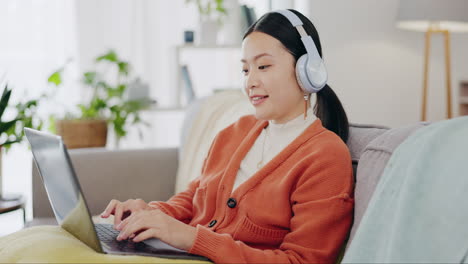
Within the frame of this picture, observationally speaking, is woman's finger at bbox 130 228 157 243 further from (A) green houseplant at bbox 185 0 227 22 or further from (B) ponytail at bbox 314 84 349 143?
(A) green houseplant at bbox 185 0 227 22

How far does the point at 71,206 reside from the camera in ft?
3.17

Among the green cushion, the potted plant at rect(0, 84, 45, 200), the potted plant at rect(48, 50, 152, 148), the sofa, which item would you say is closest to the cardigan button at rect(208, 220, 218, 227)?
the green cushion

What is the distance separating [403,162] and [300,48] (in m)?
0.41

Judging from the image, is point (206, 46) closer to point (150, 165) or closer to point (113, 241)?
point (150, 165)

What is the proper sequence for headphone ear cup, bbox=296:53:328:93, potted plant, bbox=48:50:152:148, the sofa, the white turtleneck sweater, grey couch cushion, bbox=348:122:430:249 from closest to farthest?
grey couch cushion, bbox=348:122:430:249
headphone ear cup, bbox=296:53:328:93
the white turtleneck sweater
the sofa
potted plant, bbox=48:50:152:148

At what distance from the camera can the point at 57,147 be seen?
0.89 metres

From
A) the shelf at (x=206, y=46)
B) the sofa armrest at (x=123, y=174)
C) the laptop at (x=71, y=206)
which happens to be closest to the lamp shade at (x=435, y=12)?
the shelf at (x=206, y=46)

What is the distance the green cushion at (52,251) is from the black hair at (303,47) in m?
0.53

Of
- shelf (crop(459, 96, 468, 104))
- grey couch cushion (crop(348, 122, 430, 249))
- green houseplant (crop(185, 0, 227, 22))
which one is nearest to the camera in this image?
grey couch cushion (crop(348, 122, 430, 249))

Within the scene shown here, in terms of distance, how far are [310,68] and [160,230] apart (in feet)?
1.50

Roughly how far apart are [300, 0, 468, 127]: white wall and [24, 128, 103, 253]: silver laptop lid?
1822mm

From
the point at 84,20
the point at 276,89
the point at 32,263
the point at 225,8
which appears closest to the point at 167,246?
the point at 32,263

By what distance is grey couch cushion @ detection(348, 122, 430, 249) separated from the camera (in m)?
0.99

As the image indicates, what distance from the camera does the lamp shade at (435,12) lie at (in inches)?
91.4
